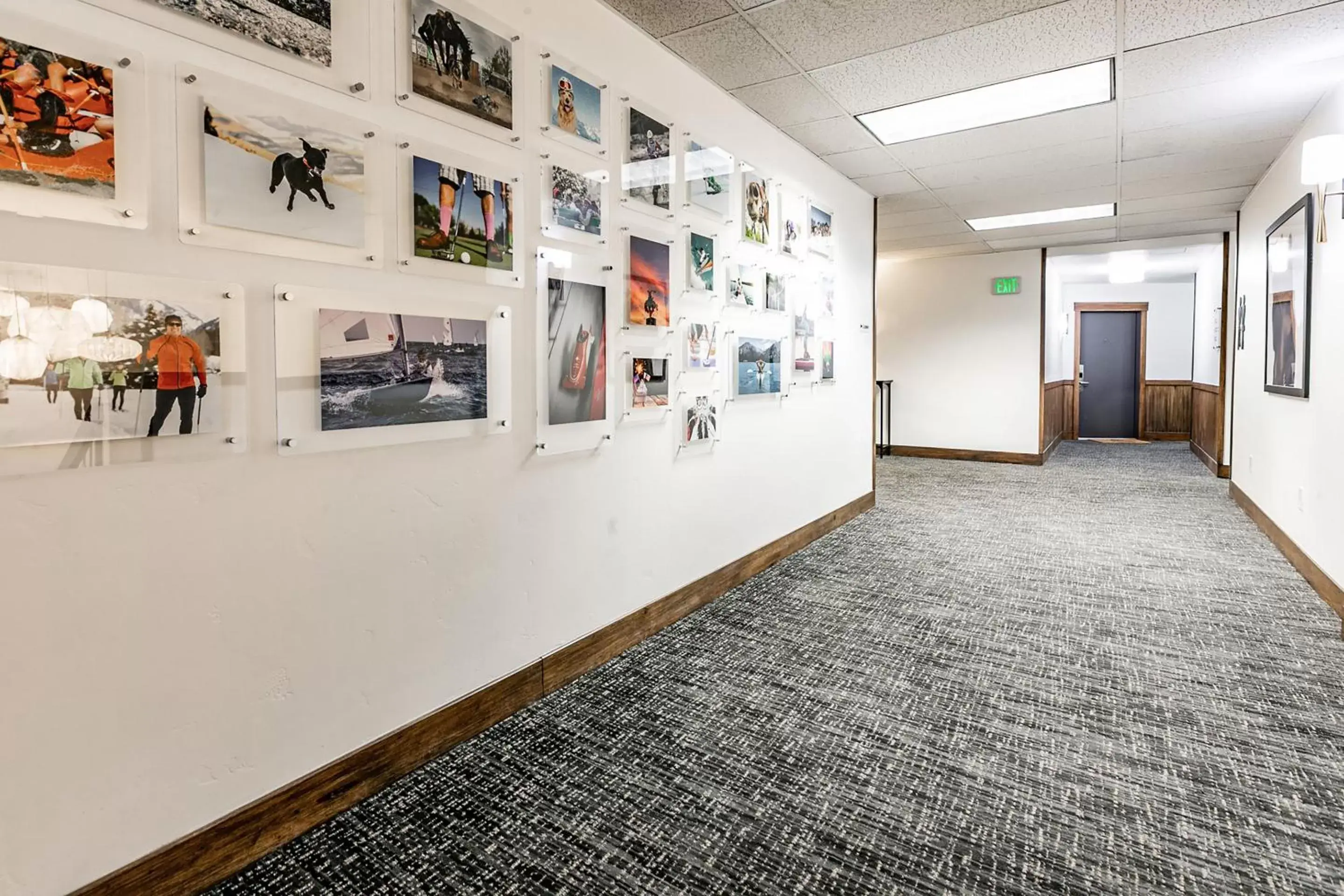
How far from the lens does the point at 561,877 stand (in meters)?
1.56

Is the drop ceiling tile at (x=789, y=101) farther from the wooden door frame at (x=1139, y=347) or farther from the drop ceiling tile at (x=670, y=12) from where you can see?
the wooden door frame at (x=1139, y=347)

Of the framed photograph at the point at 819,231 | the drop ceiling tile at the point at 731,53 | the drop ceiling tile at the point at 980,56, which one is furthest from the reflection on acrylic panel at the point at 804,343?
the drop ceiling tile at the point at 731,53

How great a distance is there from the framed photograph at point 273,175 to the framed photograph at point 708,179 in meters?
1.57

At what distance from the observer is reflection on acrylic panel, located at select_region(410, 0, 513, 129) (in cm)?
193

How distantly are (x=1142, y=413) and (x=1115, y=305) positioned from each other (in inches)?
64.8

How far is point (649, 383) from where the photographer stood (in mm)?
2896

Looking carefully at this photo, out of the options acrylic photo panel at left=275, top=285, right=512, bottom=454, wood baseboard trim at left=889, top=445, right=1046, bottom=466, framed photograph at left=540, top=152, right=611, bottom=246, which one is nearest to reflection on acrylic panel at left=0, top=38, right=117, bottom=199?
acrylic photo panel at left=275, top=285, right=512, bottom=454

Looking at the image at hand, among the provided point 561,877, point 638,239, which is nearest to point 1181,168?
point 638,239

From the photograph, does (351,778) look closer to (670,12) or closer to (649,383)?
(649,383)

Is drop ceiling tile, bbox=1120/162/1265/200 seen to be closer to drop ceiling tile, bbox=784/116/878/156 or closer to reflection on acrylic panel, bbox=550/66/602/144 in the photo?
drop ceiling tile, bbox=784/116/878/156

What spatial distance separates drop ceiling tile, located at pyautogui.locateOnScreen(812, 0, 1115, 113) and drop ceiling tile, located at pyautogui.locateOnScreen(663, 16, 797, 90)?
234mm

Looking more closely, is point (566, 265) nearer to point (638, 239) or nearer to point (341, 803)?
point (638, 239)

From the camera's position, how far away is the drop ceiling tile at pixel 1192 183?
4.89 meters

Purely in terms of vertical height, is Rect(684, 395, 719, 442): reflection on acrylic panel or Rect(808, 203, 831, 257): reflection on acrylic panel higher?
Rect(808, 203, 831, 257): reflection on acrylic panel
